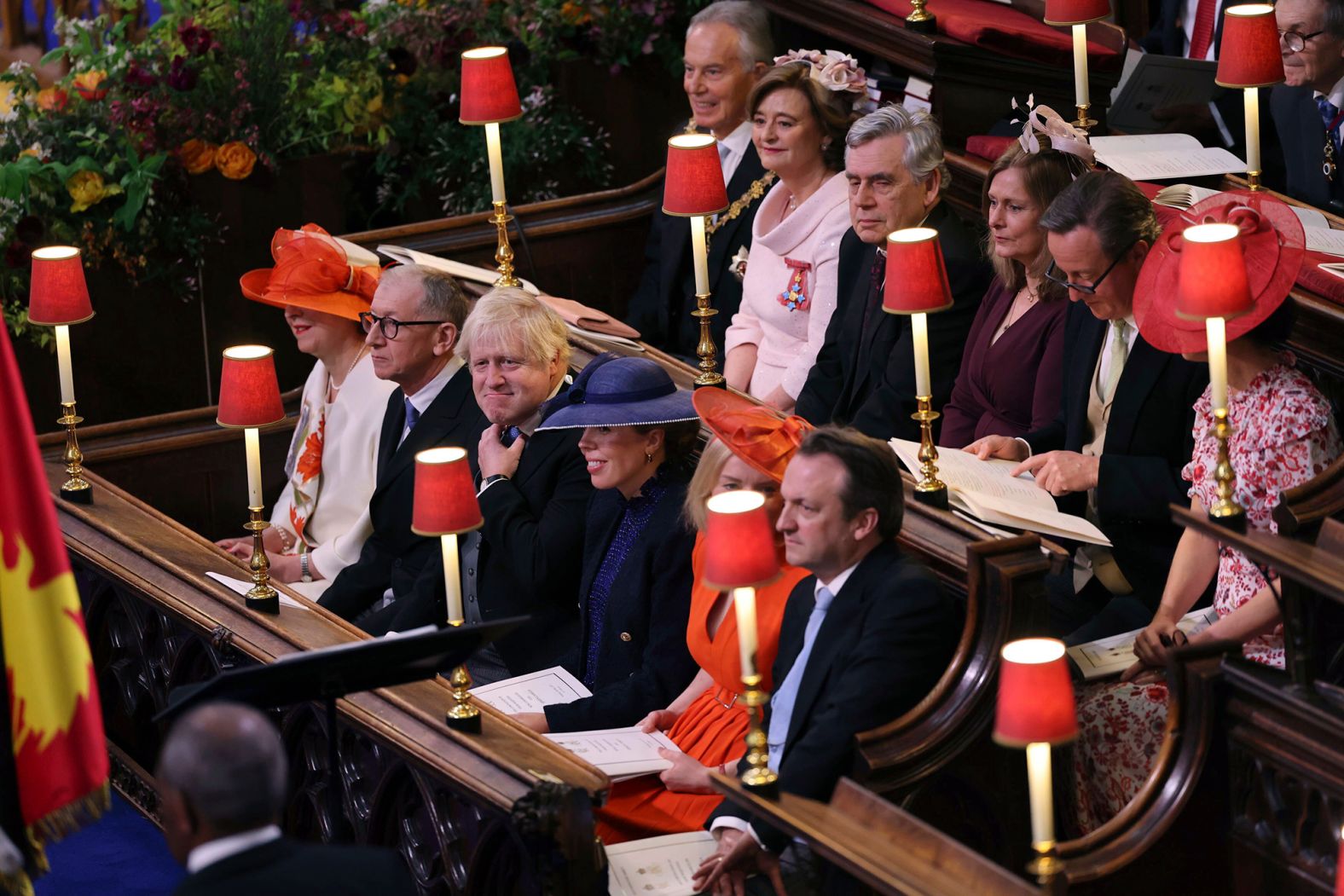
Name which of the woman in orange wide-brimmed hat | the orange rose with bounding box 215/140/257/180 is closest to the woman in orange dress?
the woman in orange wide-brimmed hat

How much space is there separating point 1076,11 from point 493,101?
1.66 m

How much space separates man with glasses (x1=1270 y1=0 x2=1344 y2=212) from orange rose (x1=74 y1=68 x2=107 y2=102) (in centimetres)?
381

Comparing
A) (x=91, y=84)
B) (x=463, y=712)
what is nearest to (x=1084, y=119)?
(x=463, y=712)

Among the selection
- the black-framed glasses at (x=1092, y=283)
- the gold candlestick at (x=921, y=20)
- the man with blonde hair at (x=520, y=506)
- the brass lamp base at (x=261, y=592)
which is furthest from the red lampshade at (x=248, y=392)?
the gold candlestick at (x=921, y=20)

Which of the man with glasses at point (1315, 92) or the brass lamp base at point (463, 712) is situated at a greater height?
the man with glasses at point (1315, 92)

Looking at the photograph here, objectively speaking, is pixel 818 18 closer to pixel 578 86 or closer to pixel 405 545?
pixel 578 86

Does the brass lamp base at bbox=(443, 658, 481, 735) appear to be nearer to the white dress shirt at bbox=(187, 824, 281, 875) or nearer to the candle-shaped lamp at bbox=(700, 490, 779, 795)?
the candle-shaped lamp at bbox=(700, 490, 779, 795)

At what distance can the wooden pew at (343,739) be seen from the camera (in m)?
3.78

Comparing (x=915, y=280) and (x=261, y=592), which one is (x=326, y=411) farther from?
(x=915, y=280)

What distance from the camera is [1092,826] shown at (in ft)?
13.0

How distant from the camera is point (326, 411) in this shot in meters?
5.97

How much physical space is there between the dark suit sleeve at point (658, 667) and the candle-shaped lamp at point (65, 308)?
170 cm

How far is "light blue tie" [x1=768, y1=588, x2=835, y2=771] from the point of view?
3936 mm

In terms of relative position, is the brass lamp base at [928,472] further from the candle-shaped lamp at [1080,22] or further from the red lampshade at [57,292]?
the red lampshade at [57,292]
